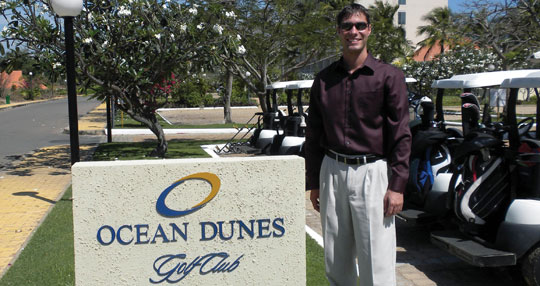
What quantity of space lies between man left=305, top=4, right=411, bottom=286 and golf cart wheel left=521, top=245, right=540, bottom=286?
1698 millimetres

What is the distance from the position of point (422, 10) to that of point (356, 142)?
6849 cm

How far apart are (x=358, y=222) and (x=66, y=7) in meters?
5.30

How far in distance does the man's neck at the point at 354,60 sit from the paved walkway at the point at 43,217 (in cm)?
228

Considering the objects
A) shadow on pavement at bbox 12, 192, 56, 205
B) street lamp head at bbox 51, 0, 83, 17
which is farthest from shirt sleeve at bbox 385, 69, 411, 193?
shadow on pavement at bbox 12, 192, 56, 205

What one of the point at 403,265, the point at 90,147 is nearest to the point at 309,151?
the point at 403,265

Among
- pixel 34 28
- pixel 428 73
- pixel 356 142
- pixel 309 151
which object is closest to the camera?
pixel 356 142

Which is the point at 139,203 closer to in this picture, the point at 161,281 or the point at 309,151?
the point at 161,281

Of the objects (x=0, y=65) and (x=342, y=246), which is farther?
(x=0, y=65)

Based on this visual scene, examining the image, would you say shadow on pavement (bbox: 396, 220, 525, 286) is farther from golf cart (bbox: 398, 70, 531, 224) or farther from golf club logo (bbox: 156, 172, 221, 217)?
golf club logo (bbox: 156, 172, 221, 217)

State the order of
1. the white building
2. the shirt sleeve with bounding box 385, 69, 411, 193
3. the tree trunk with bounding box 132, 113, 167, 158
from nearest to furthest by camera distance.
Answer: the shirt sleeve with bounding box 385, 69, 411, 193 < the tree trunk with bounding box 132, 113, 167, 158 < the white building

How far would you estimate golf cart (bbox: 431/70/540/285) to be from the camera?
4.25 meters

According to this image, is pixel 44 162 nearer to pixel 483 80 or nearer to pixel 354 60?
pixel 483 80

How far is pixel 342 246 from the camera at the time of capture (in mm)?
3129

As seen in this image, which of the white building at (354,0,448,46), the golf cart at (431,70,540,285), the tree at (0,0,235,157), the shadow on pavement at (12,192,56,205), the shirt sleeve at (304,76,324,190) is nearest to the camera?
the shirt sleeve at (304,76,324,190)
